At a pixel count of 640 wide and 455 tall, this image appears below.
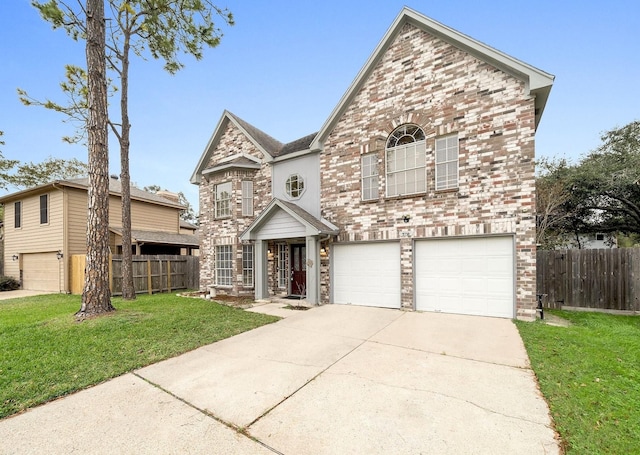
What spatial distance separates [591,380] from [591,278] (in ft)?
21.4

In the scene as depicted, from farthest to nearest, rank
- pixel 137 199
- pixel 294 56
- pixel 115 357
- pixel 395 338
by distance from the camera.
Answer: pixel 137 199 → pixel 294 56 → pixel 395 338 → pixel 115 357

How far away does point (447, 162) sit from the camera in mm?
8320

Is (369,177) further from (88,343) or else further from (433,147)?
(88,343)

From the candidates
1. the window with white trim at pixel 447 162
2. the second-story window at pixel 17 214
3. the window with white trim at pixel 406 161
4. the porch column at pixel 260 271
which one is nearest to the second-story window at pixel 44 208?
the second-story window at pixel 17 214

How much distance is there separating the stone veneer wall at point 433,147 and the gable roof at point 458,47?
17 cm

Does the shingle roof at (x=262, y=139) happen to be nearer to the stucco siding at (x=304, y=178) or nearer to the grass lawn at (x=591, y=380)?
the stucco siding at (x=304, y=178)

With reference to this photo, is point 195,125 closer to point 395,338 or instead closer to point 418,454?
point 395,338

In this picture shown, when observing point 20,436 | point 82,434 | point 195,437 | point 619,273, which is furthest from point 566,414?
point 619,273

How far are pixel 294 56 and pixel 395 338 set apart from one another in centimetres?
1661

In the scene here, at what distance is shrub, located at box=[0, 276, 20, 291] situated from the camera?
1617cm

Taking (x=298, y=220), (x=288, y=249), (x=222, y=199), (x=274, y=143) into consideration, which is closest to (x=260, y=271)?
(x=288, y=249)

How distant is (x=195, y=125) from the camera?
73.7ft

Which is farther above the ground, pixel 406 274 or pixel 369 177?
pixel 369 177

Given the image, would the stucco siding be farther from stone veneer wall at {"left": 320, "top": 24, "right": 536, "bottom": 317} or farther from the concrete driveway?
the concrete driveway
